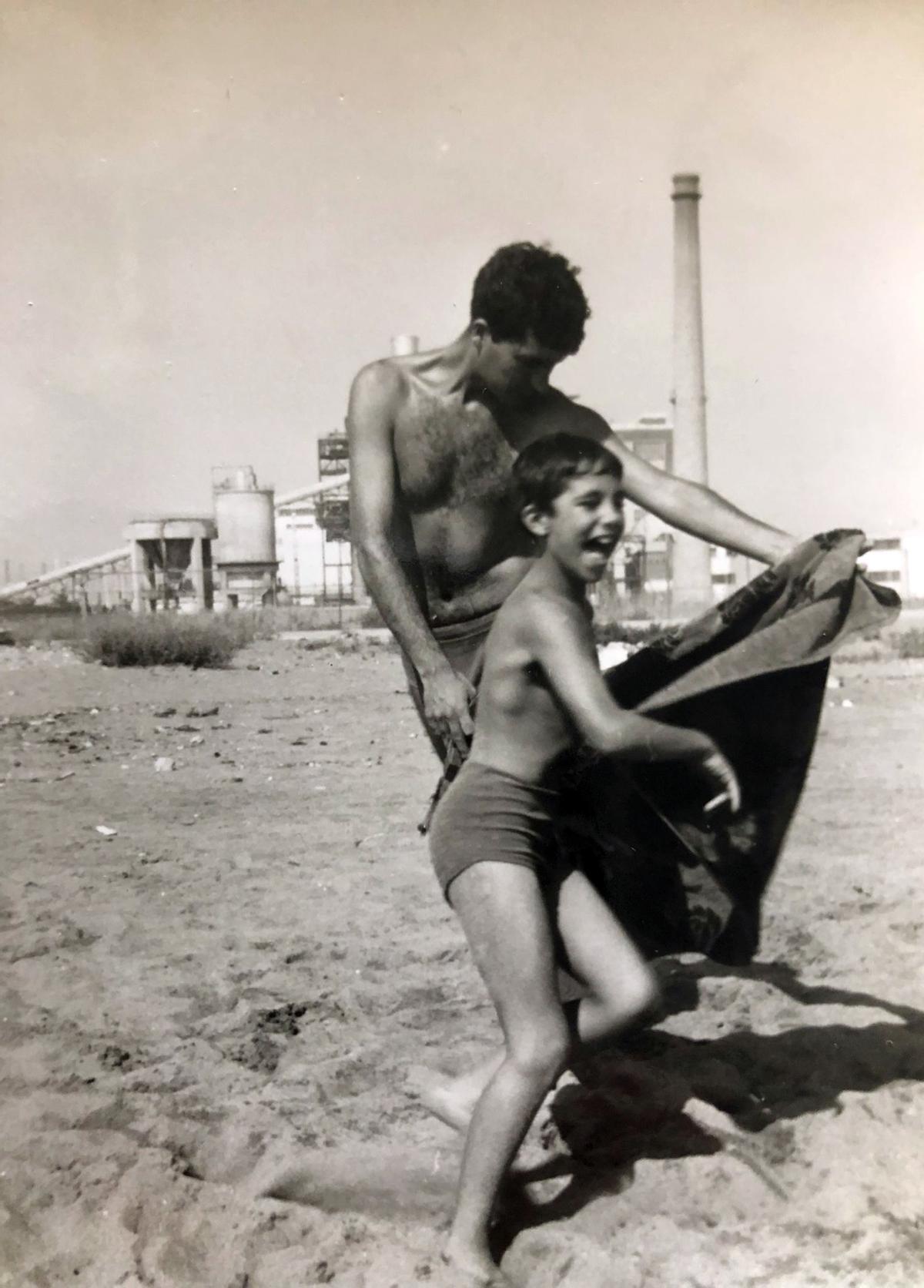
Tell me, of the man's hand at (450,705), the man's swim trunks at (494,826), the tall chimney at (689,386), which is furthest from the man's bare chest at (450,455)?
the tall chimney at (689,386)

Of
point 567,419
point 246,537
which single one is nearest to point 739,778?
point 567,419

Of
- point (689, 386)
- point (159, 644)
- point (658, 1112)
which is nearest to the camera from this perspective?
point (658, 1112)

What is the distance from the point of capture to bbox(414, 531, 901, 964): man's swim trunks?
2.65m

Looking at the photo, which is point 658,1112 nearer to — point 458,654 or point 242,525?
point 458,654

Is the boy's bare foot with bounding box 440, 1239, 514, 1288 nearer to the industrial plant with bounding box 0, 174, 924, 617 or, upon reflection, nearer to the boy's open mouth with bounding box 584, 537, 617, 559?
the boy's open mouth with bounding box 584, 537, 617, 559

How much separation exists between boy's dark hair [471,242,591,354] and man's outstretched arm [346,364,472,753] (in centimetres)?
39

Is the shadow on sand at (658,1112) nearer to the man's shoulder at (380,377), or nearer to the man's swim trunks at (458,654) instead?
the man's swim trunks at (458,654)

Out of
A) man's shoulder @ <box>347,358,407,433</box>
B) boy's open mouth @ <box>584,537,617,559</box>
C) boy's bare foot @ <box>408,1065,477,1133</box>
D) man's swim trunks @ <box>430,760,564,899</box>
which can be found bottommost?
boy's bare foot @ <box>408,1065,477,1133</box>

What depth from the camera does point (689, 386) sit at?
30906 mm

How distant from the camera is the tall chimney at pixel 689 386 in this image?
3017cm

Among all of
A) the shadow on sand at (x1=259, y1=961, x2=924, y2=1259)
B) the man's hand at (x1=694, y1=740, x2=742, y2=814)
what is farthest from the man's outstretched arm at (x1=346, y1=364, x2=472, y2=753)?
the shadow on sand at (x1=259, y1=961, x2=924, y2=1259)

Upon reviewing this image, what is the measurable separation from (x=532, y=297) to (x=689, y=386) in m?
29.2

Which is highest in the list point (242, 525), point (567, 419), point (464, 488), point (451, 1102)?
point (242, 525)

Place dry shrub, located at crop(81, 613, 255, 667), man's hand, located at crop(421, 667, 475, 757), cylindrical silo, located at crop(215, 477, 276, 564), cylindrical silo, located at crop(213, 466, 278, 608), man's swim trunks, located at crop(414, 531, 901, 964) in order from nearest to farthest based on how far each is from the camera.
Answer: man's swim trunks, located at crop(414, 531, 901, 964), man's hand, located at crop(421, 667, 475, 757), dry shrub, located at crop(81, 613, 255, 667), cylindrical silo, located at crop(213, 466, 278, 608), cylindrical silo, located at crop(215, 477, 276, 564)
